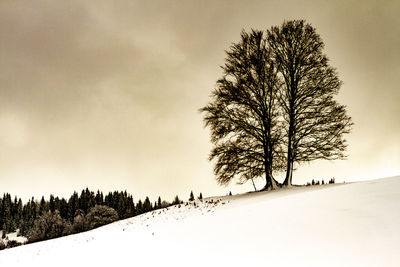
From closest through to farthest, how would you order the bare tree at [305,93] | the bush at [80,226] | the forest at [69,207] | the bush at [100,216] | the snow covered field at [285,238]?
the snow covered field at [285,238]
the bare tree at [305,93]
the bush at [80,226]
the bush at [100,216]
the forest at [69,207]

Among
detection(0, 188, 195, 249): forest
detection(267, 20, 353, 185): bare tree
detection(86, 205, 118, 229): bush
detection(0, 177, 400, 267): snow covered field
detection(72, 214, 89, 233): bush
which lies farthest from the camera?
detection(0, 188, 195, 249): forest

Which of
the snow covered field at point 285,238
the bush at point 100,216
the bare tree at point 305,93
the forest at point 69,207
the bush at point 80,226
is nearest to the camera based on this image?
the snow covered field at point 285,238

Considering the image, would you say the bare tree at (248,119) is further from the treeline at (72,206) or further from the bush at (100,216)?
the treeline at (72,206)

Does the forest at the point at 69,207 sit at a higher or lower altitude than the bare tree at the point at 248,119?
lower

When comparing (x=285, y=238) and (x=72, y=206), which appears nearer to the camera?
(x=285, y=238)

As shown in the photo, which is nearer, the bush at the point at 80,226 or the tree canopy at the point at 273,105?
the tree canopy at the point at 273,105

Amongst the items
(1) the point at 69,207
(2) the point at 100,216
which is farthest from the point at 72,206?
(2) the point at 100,216

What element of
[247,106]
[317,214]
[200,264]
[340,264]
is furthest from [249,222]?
[247,106]

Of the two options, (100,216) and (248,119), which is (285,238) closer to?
(248,119)

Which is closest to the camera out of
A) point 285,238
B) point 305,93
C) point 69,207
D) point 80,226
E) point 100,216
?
point 285,238

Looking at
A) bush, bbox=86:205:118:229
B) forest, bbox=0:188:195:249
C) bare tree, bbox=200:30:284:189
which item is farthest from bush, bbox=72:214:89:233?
forest, bbox=0:188:195:249

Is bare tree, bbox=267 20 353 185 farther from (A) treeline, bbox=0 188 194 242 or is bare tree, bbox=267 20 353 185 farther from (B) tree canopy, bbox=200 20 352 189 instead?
(A) treeline, bbox=0 188 194 242

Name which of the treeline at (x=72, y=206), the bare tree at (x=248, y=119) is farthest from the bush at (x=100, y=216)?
the treeline at (x=72, y=206)

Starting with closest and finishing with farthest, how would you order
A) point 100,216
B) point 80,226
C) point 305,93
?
point 305,93, point 80,226, point 100,216
